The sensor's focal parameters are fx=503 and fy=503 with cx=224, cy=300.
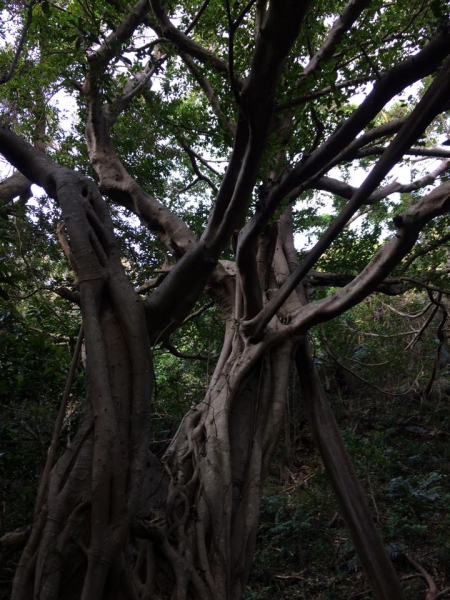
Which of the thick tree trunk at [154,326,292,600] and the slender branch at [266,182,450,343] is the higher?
the slender branch at [266,182,450,343]

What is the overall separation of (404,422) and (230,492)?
5140 mm

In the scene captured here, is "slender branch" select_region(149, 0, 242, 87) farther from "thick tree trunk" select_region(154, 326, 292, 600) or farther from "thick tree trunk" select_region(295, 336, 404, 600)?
"thick tree trunk" select_region(295, 336, 404, 600)

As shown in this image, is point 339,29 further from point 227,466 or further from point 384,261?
point 227,466

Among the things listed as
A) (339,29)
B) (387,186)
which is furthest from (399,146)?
(387,186)

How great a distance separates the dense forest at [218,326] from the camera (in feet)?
8.69

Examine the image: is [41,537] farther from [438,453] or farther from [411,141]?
[438,453]

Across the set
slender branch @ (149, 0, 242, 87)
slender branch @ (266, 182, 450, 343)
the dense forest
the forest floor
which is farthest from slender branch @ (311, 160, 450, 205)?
the forest floor

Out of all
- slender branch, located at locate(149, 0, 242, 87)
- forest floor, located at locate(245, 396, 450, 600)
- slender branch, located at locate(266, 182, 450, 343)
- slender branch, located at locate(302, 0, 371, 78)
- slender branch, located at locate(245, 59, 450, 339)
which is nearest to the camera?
slender branch, located at locate(245, 59, 450, 339)

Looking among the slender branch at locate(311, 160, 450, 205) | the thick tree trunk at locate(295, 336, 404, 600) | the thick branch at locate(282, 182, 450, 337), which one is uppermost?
the slender branch at locate(311, 160, 450, 205)

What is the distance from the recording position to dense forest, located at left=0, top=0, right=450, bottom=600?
2.65 meters

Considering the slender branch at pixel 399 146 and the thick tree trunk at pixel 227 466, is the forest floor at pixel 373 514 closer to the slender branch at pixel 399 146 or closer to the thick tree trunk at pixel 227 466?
the thick tree trunk at pixel 227 466

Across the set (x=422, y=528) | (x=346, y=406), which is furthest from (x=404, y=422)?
(x=422, y=528)

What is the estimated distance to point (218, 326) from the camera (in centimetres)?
716

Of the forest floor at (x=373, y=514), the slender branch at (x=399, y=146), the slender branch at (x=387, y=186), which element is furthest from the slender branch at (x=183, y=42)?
the forest floor at (x=373, y=514)
